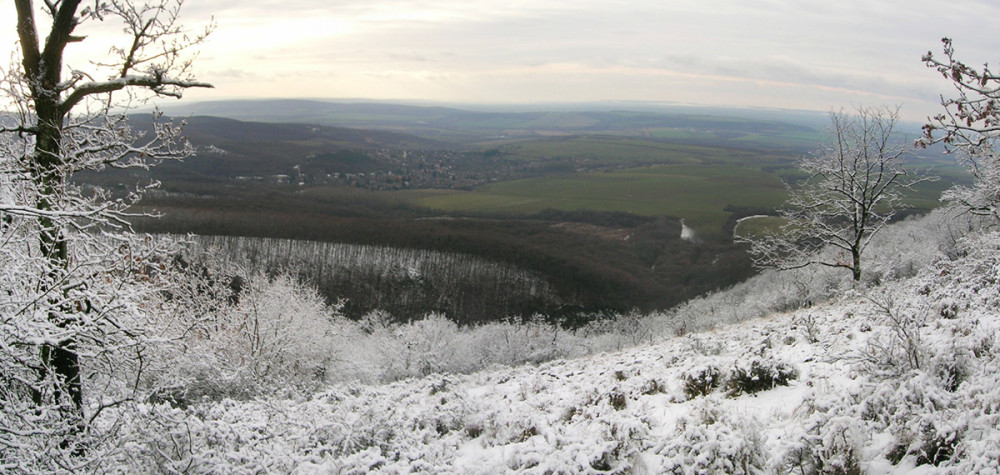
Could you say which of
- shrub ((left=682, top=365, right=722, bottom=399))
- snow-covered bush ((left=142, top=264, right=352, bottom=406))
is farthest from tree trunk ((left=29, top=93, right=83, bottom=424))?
shrub ((left=682, top=365, right=722, bottom=399))

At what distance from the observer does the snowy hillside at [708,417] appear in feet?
16.2

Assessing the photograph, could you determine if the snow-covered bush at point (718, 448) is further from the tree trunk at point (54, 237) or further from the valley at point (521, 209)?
the valley at point (521, 209)

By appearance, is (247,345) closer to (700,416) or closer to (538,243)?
(700,416)

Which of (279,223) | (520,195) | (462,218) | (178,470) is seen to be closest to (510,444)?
(178,470)

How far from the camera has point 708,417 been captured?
641 cm

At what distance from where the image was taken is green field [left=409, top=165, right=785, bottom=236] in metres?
103

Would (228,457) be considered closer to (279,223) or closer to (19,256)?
(19,256)

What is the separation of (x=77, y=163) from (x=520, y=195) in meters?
118

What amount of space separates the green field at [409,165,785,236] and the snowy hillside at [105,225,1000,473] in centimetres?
8203

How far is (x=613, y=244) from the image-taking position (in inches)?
3420

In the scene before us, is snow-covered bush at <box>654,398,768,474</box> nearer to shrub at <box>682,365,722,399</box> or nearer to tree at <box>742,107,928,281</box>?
shrub at <box>682,365,722,399</box>

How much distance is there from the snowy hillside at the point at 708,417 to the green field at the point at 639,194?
3230 inches

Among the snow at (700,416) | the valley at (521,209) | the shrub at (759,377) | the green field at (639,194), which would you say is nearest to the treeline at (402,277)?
the valley at (521,209)

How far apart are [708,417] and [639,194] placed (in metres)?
120
